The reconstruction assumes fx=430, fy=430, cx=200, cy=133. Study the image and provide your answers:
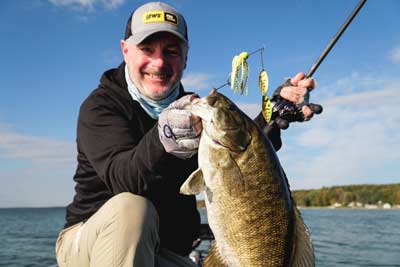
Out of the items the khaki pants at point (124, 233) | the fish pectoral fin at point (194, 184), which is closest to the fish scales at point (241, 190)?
the fish pectoral fin at point (194, 184)

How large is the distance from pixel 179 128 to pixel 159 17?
1529 mm

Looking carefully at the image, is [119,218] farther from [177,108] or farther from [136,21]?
[136,21]

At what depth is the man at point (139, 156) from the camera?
9.75ft

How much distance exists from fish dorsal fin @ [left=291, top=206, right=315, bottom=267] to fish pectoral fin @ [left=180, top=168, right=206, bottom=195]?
25.9 inches

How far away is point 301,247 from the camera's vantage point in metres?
2.89

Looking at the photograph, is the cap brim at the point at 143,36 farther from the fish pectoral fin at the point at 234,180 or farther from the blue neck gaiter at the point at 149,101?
the fish pectoral fin at the point at 234,180

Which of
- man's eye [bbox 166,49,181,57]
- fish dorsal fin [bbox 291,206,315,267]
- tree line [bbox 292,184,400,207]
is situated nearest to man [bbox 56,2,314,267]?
man's eye [bbox 166,49,181,57]

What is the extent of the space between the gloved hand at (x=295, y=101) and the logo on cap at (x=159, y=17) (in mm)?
1162

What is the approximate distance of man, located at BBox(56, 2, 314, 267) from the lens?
117 inches

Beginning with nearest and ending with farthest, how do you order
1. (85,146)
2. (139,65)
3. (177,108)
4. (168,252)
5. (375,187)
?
→ 1. (177,108)
2. (85,146)
3. (139,65)
4. (168,252)
5. (375,187)

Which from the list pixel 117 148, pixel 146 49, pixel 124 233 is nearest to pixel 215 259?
pixel 124 233

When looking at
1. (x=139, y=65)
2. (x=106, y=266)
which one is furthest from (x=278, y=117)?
(x=106, y=266)

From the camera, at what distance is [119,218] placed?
3.18 meters

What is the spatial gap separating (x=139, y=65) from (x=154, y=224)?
1487 millimetres
